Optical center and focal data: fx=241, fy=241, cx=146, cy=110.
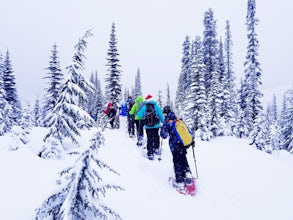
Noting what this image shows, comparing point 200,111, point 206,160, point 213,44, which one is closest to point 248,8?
point 213,44

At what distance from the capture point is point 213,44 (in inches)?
1480

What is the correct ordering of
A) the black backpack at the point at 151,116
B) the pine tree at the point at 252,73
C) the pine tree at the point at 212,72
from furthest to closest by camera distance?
1. the pine tree at the point at 252,73
2. the pine tree at the point at 212,72
3. the black backpack at the point at 151,116

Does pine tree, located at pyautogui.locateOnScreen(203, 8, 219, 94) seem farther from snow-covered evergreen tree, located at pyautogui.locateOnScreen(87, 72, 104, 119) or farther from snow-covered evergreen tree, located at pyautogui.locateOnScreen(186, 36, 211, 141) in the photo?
snow-covered evergreen tree, located at pyautogui.locateOnScreen(87, 72, 104, 119)

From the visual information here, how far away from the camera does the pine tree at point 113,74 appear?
33.3 metres

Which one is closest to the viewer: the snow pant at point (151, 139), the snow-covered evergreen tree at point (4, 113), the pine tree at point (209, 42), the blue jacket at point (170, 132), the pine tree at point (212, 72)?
the blue jacket at point (170, 132)

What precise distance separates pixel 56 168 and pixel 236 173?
673 cm

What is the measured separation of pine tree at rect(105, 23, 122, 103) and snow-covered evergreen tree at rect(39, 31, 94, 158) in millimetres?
23889

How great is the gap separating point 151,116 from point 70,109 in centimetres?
309

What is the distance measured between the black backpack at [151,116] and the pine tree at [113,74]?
76.5 ft

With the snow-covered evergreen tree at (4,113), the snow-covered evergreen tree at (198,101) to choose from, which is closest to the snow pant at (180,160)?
the snow-covered evergreen tree at (198,101)

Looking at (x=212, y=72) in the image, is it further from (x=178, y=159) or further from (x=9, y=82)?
(x=9, y=82)

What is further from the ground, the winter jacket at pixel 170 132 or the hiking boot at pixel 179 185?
the winter jacket at pixel 170 132

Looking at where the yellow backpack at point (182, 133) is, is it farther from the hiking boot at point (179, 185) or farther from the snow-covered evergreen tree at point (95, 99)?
the snow-covered evergreen tree at point (95, 99)

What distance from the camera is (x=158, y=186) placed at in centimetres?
712
